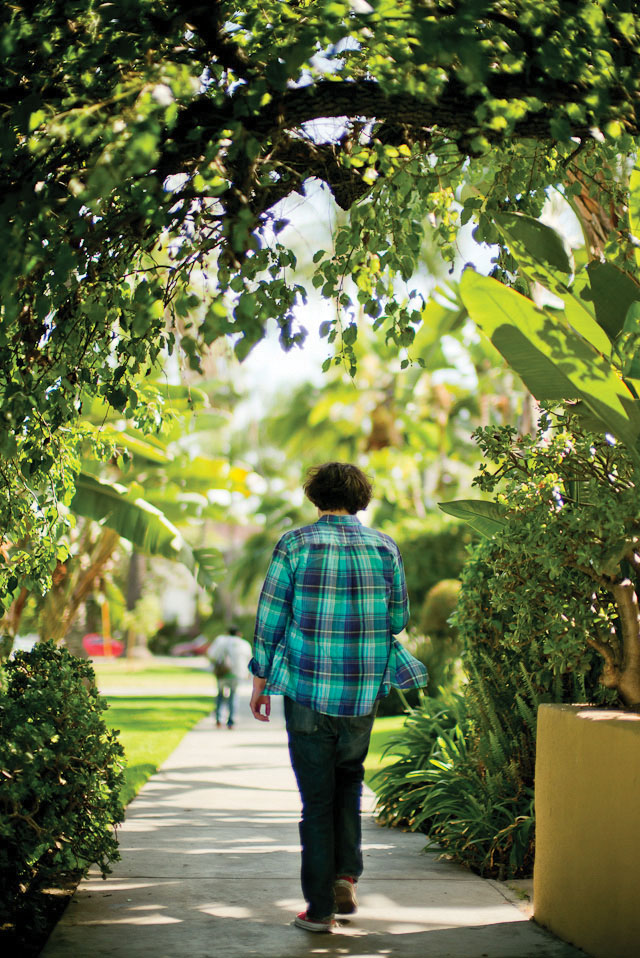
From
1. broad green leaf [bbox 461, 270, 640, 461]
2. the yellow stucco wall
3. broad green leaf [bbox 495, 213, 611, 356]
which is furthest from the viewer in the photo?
broad green leaf [bbox 495, 213, 611, 356]

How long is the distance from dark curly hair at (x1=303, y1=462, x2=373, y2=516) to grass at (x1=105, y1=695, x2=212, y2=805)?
9.46 ft

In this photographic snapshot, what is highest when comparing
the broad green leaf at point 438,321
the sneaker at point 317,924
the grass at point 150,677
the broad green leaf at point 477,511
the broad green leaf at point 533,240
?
the broad green leaf at point 438,321

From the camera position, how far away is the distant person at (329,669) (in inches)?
186

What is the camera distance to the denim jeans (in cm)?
470

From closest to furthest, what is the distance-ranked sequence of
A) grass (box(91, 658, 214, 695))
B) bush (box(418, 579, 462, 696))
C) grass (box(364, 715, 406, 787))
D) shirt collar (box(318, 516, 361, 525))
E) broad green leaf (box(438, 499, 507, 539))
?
shirt collar (box(318, 516, 361, 525)), broad green leaf (box(438, 499, 507, 539)), grass (box(364, 715, 406, 787)), bush (box(418, 579, 462, 696)), grass (box(91, 658, 214, 695))

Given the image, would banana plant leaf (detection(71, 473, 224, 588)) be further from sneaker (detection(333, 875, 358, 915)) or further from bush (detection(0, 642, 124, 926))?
sneaker (detection(333, 875, 358, 915))

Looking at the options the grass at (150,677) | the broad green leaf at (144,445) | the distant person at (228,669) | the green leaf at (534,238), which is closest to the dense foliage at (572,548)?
the green leaf at (534,238)

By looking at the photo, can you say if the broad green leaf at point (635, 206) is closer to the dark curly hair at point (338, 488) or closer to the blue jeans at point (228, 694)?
the dark curly hair at point (338, 488)

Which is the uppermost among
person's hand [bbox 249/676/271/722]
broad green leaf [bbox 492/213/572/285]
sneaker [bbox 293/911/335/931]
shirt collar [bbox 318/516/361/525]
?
broad green leaf [bbox 492/213/572/285]

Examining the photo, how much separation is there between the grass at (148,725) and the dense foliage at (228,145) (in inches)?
136

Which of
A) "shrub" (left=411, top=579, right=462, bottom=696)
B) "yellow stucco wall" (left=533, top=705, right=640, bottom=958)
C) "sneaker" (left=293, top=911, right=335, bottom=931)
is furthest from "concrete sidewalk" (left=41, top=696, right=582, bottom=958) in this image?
"shrub" (left=411, top=579, right=462, bottom=696)

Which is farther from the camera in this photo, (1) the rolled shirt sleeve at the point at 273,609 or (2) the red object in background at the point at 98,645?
(2) the red object in background at the point at 98,645

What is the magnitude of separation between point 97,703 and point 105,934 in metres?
1.19

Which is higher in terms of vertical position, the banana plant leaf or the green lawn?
A: the banana plant leaf
